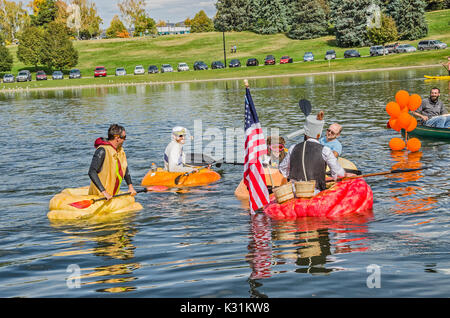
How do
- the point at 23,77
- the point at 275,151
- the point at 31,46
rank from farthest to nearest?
the point at 31,46 → the point at 23,77 → the point at 275,151

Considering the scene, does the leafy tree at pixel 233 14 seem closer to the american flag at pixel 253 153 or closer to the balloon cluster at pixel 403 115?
the balloon cluster at pixel 403 115

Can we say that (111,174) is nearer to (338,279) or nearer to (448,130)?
(338,279)

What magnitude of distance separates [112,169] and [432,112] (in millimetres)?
13034

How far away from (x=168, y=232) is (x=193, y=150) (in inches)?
450

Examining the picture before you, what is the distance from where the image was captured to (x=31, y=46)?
330 ft

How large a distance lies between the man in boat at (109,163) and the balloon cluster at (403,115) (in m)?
9.87

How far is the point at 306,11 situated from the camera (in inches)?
4117

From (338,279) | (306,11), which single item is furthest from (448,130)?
(306,11)

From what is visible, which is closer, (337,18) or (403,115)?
(403,115)

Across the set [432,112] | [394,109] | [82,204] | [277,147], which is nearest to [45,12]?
[432,112]

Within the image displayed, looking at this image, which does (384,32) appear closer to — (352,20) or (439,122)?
(352,20)

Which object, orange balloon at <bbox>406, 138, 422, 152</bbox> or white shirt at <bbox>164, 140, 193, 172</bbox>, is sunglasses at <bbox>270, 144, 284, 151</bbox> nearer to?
white shirt at <bbox>164, 140, 193, 172</bbox>

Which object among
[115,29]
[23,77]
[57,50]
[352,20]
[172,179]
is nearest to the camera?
[172,179]
